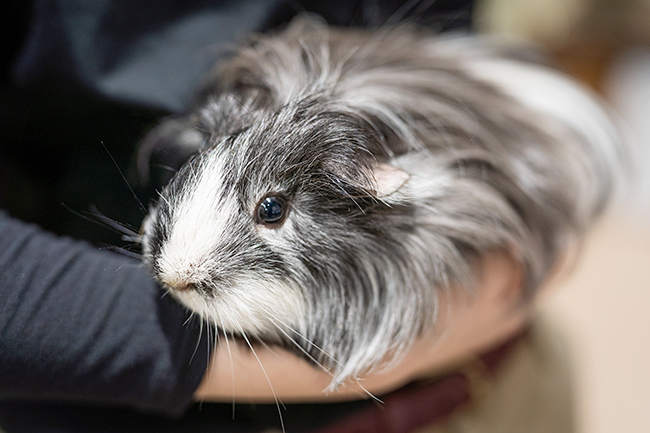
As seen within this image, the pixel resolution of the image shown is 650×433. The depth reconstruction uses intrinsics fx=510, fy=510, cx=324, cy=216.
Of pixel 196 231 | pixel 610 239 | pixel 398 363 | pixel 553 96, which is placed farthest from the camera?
pixel 610 239

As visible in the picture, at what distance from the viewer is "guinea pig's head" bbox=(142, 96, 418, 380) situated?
51 cm

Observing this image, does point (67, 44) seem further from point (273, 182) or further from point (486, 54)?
point (486, 54)

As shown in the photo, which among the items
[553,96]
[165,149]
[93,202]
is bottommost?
[93,202]

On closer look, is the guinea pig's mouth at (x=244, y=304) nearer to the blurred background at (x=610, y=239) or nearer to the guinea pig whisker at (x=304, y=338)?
the guinea pig whisker at (x=304, y=338)

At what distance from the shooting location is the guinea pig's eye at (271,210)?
20.9 inches

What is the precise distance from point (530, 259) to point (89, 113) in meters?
0.67

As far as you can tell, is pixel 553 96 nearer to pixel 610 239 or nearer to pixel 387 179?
pixel 387 179

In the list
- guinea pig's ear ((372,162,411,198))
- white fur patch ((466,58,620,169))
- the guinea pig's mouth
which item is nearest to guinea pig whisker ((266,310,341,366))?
the guinea pig's mouth

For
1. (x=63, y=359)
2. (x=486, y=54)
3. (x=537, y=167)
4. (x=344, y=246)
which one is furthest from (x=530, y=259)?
(x=63, y=359)

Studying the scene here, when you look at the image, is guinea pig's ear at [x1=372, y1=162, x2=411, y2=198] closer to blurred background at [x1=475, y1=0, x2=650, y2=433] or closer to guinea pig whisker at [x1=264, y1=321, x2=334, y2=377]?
guinea pig whisker at [x1=264, y1=321, x2=334, y2=377]

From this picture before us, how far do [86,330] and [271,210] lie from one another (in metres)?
0.22

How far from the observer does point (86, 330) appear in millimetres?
516

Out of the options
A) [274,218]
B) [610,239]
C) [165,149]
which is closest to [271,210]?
[274,218]

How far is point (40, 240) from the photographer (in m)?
0.54
